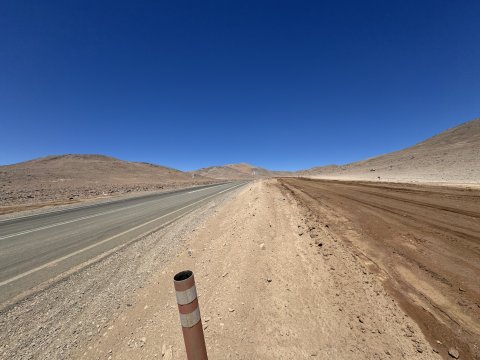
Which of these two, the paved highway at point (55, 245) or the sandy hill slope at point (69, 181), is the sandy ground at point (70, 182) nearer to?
the sandy hill slope at point (69, 181)

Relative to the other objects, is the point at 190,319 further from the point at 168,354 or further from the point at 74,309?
the point at 74,309

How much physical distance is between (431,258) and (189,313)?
5.34 m

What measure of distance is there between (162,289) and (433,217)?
9021 mm

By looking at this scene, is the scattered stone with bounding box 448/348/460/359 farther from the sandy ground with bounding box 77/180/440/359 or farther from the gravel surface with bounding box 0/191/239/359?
the gravel surface with bounding box 0/191/239/359

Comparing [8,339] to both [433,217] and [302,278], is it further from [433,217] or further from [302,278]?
[433,217]

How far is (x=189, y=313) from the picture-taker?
2.04 meters

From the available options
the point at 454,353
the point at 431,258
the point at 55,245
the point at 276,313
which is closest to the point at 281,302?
the point at 276,313

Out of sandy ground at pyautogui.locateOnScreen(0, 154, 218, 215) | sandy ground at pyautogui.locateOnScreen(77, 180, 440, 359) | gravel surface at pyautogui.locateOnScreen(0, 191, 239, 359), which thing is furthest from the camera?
sandy ground at pyautogui.locateOnScreen(0, 154, 218, 215)

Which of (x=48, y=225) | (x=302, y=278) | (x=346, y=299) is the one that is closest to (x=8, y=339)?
(x=302, y=278)

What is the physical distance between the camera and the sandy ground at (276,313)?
2643mm

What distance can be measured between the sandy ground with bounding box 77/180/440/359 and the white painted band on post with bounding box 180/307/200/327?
99 centimetres

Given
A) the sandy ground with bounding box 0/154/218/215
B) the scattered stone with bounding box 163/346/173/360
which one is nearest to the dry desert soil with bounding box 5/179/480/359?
the scattered stone with bounding box 163/346/173/360

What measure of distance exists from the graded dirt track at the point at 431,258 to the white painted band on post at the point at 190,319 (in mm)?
2996

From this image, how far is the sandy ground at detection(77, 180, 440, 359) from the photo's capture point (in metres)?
2.64
